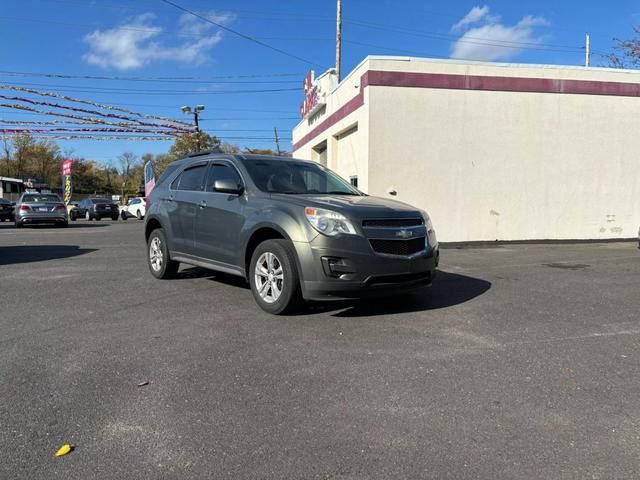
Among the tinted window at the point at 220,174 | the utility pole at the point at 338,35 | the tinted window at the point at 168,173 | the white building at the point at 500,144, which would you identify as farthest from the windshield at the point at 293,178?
the utility pole at the point at 338,35

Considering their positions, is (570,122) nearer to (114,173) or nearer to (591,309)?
(591,309)

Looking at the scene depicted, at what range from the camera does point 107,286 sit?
24.6 feet

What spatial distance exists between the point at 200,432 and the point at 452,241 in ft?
40.0

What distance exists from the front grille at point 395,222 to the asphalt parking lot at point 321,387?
1.03m

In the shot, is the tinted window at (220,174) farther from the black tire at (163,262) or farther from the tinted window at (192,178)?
the black tire at (163,262)

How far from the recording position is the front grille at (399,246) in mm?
5316

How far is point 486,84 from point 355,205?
409 inches

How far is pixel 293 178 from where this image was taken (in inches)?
257

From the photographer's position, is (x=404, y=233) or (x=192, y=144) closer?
(x=404, y=233)

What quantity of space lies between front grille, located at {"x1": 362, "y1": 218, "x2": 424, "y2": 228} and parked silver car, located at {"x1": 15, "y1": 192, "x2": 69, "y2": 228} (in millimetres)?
21315

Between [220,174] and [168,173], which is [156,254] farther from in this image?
[220,174]

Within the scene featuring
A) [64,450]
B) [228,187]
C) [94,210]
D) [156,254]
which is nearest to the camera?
[64,450]

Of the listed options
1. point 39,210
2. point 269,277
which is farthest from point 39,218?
point 269,277

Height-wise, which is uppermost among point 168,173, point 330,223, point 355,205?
point 168,173
